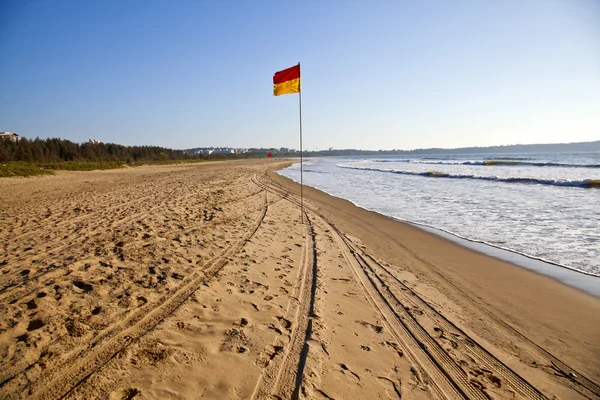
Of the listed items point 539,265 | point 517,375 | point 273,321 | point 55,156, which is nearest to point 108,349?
point 273,321

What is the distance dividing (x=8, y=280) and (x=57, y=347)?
Answer: 243 centimetres

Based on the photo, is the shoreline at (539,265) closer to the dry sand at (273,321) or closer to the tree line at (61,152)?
the dry sand at (273,321)

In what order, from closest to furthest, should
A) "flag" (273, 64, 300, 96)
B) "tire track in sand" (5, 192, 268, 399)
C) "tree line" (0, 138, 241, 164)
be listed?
"tire track in sand" (5, 192, 268, 399), "flag" (273, 64, 300, 96), "tree line" (0, 138, 241, 164)

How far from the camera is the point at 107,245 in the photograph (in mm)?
6141

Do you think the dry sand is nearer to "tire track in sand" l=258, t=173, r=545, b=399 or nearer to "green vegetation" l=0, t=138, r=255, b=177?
"tire track in sand" l=258, t=173, r=545, b=399

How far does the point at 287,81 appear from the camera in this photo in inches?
390

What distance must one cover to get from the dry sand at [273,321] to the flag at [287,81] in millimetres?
5093

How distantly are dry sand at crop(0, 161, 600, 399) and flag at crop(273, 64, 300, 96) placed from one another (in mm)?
5093

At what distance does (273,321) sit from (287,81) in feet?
26.6

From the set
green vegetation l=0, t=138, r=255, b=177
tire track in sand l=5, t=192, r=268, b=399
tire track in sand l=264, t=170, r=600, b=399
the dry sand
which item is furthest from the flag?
green vegetation l=0, t=138, r=255, b=177

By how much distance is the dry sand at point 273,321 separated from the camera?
2.72 m

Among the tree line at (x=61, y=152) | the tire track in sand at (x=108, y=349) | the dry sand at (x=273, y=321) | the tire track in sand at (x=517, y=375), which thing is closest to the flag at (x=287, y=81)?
the dry sand at (x=273, y=321)

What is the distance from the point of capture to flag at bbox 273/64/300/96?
9648mm

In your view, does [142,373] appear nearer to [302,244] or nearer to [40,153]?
[302,244]
